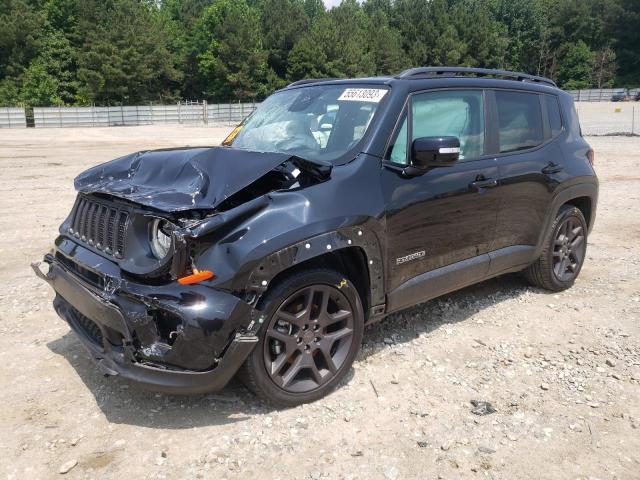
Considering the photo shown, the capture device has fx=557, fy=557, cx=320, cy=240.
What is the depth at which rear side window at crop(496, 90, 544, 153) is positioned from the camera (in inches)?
175

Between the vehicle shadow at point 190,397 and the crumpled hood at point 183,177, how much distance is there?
1.01 metres

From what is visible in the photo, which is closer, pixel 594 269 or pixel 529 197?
pixel 529 197

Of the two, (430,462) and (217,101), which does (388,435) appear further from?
(217,101)

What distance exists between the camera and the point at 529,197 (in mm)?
4602

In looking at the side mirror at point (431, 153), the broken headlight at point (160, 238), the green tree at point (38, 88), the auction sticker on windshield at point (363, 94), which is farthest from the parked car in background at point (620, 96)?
the broken headlight at point (160, 238)

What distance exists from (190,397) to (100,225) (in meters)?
1.18

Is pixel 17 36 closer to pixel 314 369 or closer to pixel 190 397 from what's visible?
pixel 190 397

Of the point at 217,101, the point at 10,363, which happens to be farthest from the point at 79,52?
the point at 10,363

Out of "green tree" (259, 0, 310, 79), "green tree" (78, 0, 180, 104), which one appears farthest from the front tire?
"green tree" (259, 0, 310, 79)

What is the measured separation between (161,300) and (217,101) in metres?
75.5

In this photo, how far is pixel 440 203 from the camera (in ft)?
12.5

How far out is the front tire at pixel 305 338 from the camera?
9.98ft

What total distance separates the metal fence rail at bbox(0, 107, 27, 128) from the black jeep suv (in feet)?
143

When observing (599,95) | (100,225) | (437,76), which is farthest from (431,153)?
(599,95)
